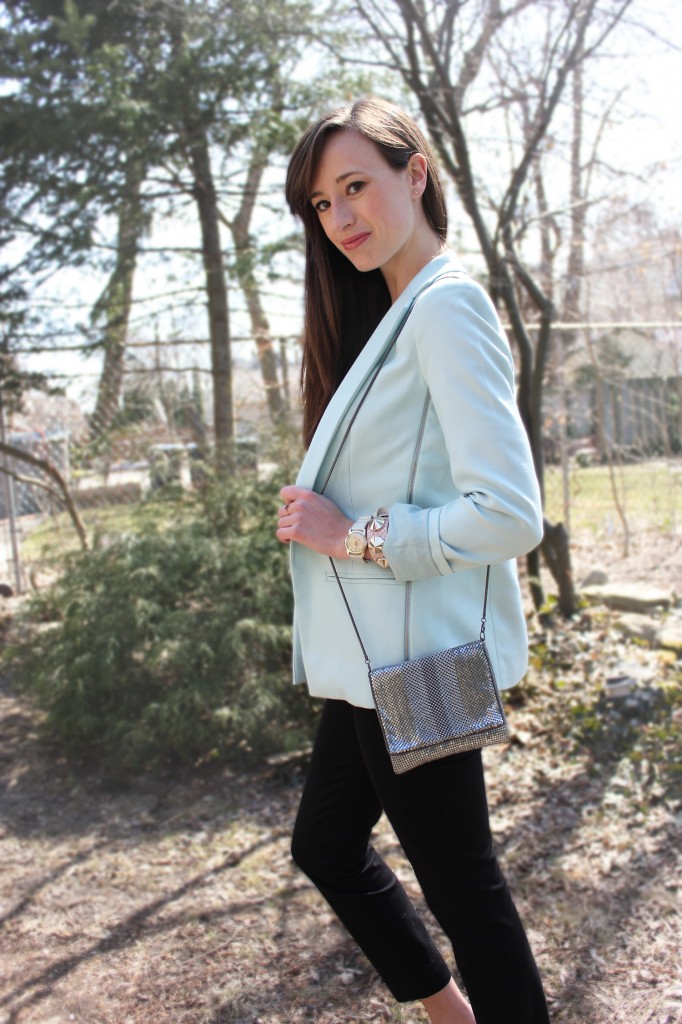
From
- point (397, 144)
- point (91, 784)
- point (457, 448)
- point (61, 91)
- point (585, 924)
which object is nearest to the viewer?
point (457, 448)

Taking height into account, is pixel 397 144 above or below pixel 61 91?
below

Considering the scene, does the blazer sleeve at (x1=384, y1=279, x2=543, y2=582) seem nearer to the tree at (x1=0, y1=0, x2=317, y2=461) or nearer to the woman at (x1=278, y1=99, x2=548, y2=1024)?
the woman at (x1=278, y1=99, x2=548, y2=1024)

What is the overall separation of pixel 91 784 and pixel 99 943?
1232mm

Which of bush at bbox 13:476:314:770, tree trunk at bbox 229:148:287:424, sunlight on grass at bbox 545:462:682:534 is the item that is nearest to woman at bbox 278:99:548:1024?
bush at bbox 13:476:314:770

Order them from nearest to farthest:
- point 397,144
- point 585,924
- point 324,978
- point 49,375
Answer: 1. point 397,144
2. point 324,978
3. point 585,924
4. point 49,375

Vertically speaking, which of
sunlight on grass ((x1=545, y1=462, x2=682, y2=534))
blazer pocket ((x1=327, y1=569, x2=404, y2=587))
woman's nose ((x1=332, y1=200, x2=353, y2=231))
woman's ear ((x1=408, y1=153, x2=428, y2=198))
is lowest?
sunlight on grass ((x1=545, y1=462, x2=682, y2=534))

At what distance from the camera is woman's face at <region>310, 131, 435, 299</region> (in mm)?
1614

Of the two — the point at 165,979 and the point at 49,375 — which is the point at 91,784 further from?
the point at 49,375

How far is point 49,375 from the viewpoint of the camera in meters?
6.33

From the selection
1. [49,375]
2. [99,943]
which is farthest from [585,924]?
[49,375]

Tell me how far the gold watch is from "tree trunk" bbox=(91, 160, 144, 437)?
16.5 feet

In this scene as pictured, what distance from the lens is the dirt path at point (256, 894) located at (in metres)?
2.37

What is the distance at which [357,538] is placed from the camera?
153 centimetres

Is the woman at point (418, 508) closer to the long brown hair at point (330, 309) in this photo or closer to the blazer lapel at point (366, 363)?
the blazer lapel at point (366, 363)
